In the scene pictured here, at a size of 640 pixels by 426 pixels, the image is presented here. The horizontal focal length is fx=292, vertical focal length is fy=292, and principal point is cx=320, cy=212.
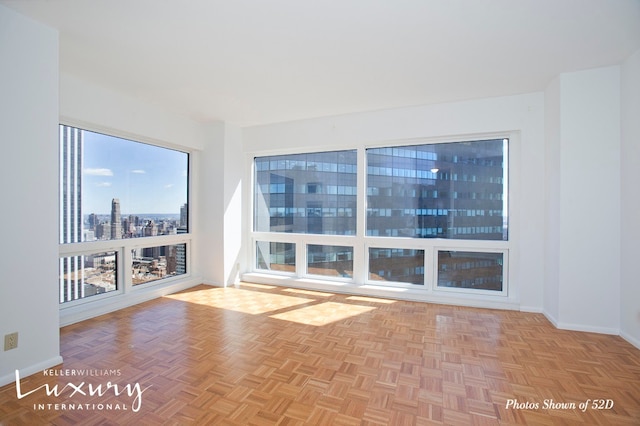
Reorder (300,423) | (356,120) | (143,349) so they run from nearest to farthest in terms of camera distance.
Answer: (300,423) < (143,349) < (356,120)

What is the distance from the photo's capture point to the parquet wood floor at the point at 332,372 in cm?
189

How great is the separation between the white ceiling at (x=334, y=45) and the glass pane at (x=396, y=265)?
2237mm

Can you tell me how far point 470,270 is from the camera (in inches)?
163

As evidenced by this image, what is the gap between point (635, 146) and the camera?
2842 mm

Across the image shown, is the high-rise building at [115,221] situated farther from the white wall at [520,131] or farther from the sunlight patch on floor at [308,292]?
the white wall at [520,131]

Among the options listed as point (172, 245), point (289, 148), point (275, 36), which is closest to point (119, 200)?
point (172, 245)

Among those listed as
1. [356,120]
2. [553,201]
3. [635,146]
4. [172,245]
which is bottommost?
[172,245]

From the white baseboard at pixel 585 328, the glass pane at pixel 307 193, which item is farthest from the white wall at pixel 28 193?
the white baseboard at pixel 585 328

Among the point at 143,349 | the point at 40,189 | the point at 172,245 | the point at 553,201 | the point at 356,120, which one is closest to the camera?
the point at 40,189

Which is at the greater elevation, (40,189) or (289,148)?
(289,148)

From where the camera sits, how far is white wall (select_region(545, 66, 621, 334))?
10.1 ft

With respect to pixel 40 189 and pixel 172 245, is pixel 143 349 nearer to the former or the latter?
pixel 40 189

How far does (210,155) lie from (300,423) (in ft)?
14.3

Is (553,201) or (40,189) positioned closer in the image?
(40,189)
